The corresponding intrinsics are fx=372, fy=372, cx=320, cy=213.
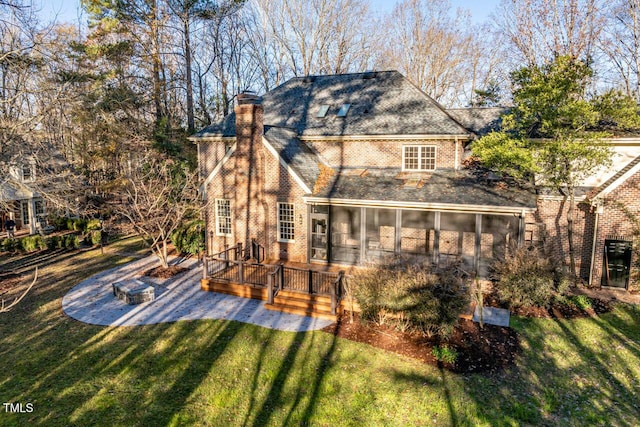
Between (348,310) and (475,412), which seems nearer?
(475,412)

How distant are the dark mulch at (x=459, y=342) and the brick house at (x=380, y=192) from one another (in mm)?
3987

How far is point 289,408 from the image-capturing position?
741cm

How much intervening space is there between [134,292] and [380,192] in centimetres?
973

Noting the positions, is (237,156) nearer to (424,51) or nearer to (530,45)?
(530,45)

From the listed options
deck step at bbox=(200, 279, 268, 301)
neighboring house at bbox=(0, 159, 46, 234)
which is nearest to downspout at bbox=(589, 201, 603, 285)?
deck step at bbox=(200, 279, 268, 301)

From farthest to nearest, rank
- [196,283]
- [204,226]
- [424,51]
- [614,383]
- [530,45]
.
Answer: [424,51]
[530,45]
[204,226]
[196,283]
[614,383]

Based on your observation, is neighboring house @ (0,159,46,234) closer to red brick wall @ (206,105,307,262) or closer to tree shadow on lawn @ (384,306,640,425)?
red brick wall @ (206,105,307,262)

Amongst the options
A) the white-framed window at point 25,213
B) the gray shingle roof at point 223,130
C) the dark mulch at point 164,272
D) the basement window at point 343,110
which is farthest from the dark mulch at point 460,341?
the white-framed window at point 25,213

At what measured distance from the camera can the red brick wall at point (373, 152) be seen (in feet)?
53.4

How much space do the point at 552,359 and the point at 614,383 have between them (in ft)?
4.12

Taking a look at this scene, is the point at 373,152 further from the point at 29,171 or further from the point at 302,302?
the point at 29,171

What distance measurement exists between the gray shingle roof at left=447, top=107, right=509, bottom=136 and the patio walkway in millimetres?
12526

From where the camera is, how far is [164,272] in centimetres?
1564

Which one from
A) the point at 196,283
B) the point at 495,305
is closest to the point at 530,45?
the point at 495,305
